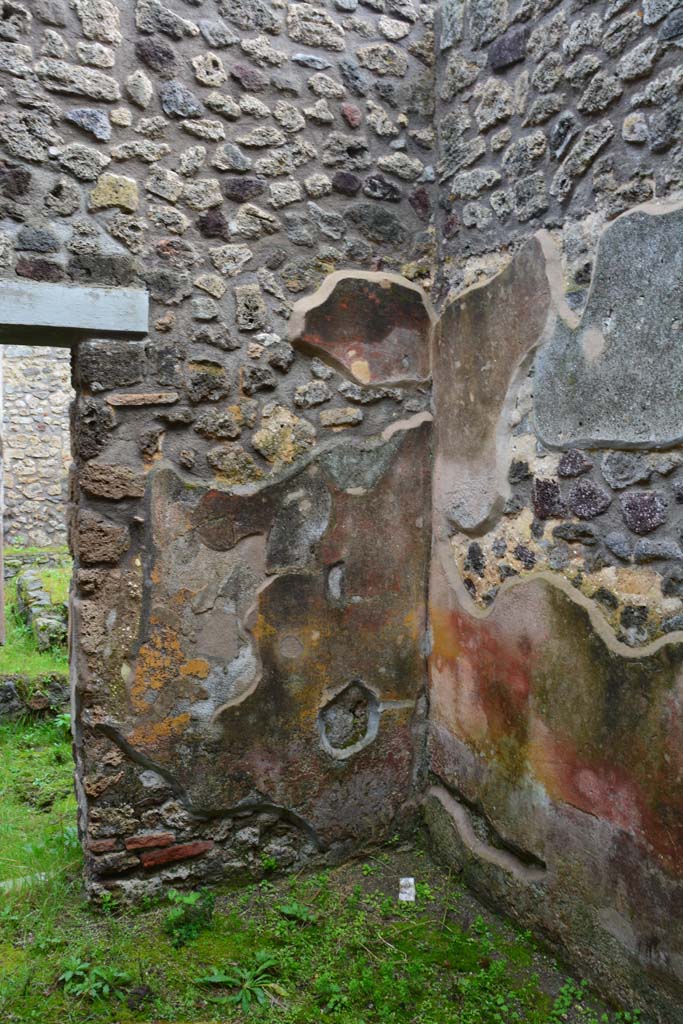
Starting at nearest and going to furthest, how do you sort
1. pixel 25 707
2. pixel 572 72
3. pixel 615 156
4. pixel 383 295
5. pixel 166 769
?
pixel 615 156
pixel 572 72
pixel 166 769
pixel 383 295
pixel 25 707

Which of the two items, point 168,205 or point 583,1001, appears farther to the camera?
point 168,205

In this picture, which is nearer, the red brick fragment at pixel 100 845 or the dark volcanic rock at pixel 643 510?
the dark volcanic rock at pixel 643 510

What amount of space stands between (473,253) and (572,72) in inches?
24.2

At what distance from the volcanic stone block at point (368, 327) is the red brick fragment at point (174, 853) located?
174cm

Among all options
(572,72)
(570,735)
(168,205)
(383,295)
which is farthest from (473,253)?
(570,735)

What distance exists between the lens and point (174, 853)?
2.57m

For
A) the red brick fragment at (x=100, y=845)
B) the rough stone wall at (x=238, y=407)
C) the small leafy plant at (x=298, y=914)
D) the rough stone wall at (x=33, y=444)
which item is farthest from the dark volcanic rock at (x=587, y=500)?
the rough stone wall at (x=33, y=444)

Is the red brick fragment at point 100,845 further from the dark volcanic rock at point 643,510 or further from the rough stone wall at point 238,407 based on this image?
the dark volcanic rock at point 643,510

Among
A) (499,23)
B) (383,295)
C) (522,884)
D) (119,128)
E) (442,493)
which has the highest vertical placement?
(499,23)

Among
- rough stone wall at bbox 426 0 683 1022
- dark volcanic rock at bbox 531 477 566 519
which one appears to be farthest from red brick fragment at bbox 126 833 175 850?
dark volcanic rock at bbox 531 477 566 519

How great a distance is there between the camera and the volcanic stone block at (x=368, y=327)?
8.78 feet

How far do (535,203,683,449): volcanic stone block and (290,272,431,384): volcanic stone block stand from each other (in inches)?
27.2

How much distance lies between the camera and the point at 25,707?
4.39 meters

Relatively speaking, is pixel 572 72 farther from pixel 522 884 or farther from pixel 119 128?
pixel 522 884
